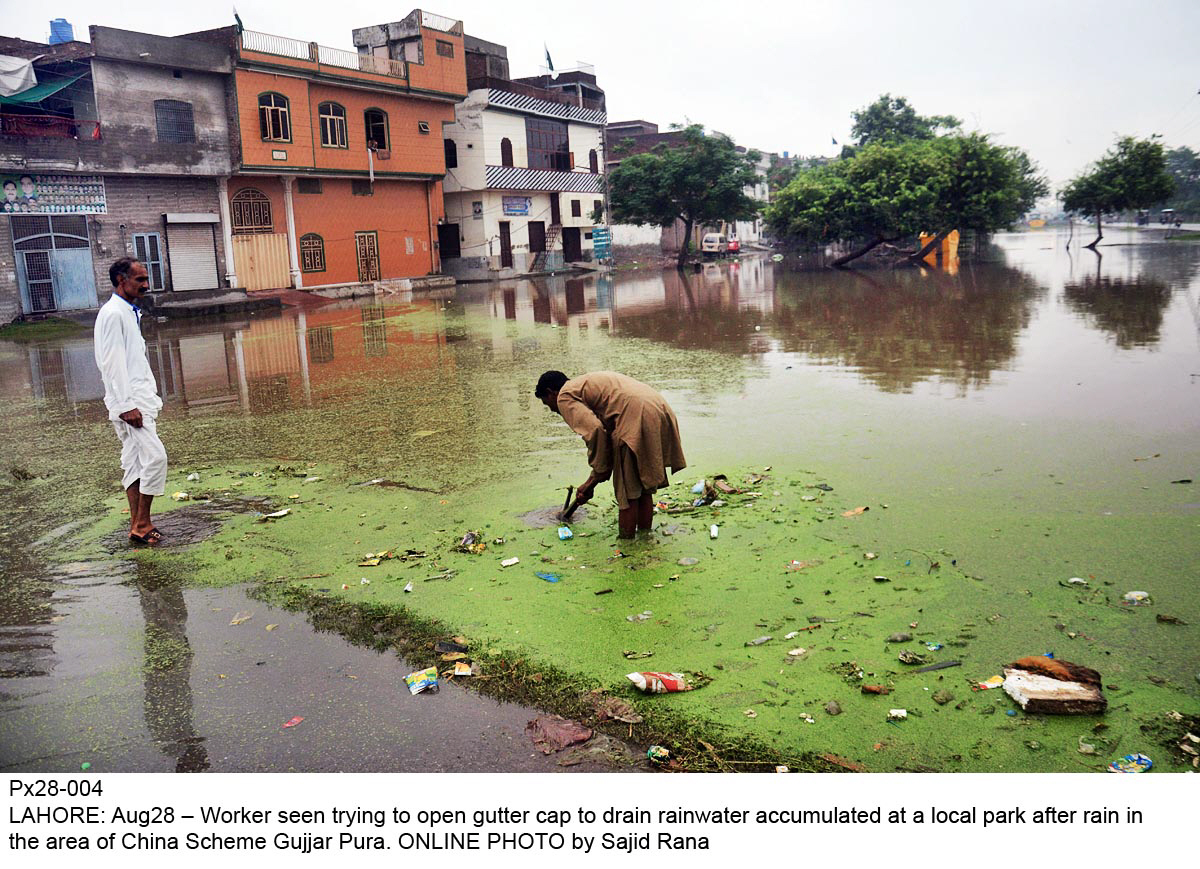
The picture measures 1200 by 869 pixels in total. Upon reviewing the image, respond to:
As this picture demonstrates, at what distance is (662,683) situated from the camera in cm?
352

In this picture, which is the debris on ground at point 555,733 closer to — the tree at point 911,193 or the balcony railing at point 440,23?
the tree at point 911,193

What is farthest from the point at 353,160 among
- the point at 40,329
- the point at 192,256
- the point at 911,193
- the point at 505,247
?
the point at 911,193

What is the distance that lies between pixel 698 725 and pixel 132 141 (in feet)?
92.4

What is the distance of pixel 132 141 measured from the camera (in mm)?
26219

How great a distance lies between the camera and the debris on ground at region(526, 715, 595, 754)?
3.20 metres

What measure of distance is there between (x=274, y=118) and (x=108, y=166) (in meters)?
A: 6.39

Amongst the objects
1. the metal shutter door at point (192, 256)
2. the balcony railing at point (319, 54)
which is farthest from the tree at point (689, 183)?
the metal shutter door at point (192, 256)

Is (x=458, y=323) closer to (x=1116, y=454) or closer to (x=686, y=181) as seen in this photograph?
(x=1116, y=454)

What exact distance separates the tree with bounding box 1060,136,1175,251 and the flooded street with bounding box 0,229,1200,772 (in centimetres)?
3556

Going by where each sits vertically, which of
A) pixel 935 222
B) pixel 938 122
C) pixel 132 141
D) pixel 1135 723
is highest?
pixel 938 122

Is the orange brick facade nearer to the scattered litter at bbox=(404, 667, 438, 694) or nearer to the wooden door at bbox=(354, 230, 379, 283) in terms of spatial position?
the wooden door at bbox=(354, 230, 379, 283)

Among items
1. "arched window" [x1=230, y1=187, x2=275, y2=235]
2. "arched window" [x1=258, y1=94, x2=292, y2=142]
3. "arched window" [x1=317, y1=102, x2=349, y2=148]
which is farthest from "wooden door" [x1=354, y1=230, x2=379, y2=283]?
"arched window" [x1=258, y1=94, x2=292, y2=142]

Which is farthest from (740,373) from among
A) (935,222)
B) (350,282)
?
(935,222)

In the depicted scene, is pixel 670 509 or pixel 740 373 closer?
pixel 670 509
